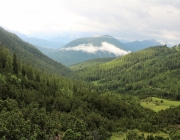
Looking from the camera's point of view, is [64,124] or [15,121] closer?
[15,121]

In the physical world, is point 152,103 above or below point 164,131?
below

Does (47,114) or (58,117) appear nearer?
(58,117)

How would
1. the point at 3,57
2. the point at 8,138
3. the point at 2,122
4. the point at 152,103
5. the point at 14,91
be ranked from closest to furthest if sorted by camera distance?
the point at 8,138
the point at 2,122
the point at 14,91
the point at 3,57
the point at 152,103

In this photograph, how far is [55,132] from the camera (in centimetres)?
5566

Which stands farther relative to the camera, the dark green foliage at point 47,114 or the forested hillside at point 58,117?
the forested hillside at point 58,117

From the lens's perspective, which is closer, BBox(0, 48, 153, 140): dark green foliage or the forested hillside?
BBox(0, 48, 153, 140): dark green foliage

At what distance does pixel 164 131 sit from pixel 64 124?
38.5m

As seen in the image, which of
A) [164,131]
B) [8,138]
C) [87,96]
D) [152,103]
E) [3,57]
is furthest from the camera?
[152,103]

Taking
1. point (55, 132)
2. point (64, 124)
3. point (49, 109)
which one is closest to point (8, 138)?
point (55, 132)

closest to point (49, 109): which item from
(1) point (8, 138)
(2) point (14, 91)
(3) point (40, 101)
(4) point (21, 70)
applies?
(3) point (40, 101)

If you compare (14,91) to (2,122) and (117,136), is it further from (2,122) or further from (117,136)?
(117,136)

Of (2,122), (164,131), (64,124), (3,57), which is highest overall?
(3,57)

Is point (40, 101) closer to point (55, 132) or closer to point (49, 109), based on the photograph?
point (49, 109)

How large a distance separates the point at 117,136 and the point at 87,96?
216 ft
